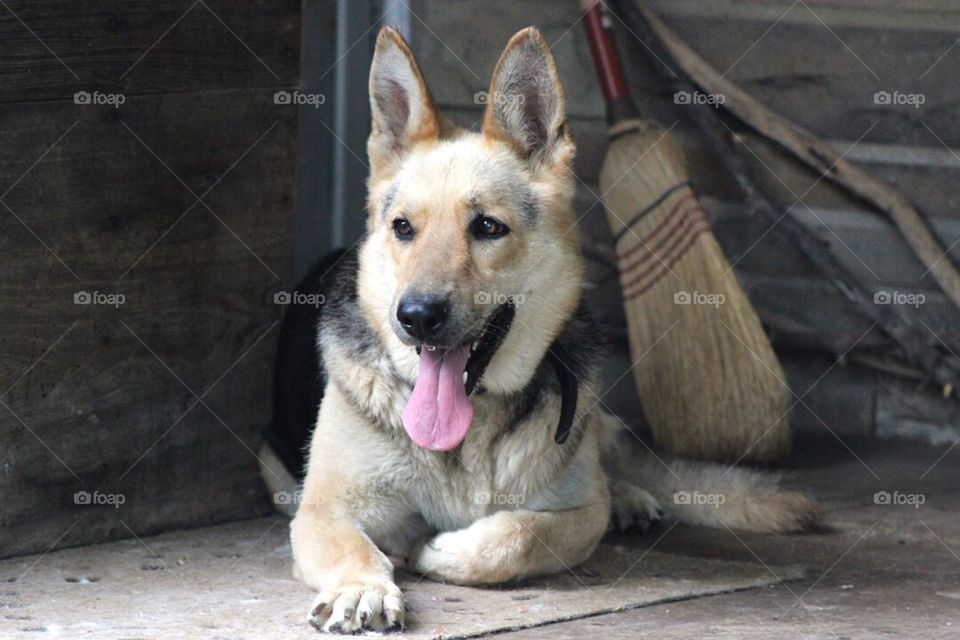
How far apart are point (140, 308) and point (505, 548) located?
4.62 feet

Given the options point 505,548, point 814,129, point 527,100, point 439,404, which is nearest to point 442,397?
point 439,404

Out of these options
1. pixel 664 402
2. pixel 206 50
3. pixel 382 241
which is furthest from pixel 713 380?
pixel 206 50

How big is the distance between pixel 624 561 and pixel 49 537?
1.74 metres

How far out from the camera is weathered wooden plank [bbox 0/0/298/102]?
4066mm

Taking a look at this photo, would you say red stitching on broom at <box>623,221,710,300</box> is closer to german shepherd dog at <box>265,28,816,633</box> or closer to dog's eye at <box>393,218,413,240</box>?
german shepherd dog at <box>265,28,816,633</box>

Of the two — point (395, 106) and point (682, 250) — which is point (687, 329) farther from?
point (395, 106)

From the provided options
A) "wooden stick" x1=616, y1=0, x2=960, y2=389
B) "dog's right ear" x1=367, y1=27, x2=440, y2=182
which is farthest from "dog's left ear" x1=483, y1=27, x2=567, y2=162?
"wooden stick" x1=616, y1=0, x2=960, y2=389

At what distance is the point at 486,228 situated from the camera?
13.1 ft

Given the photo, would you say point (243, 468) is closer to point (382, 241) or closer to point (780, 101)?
point (382, 241)

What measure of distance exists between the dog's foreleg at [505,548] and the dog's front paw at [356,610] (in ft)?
1.31

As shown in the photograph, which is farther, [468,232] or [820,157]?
[820,157]

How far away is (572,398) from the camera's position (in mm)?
4172

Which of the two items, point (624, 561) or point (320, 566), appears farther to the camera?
point (624, 561)

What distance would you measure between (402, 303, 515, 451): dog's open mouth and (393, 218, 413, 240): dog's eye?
1.07 feet
